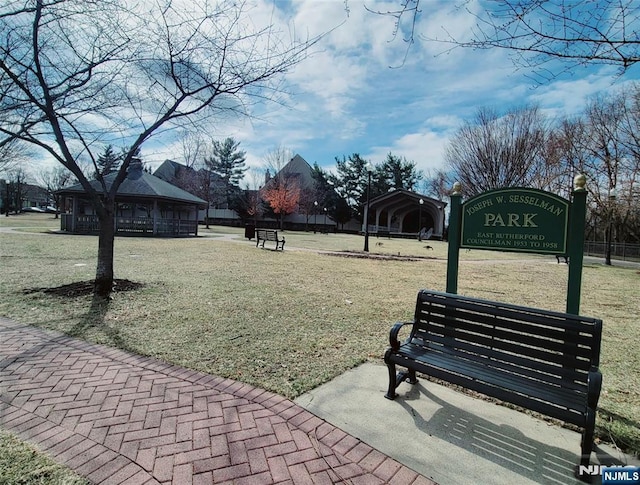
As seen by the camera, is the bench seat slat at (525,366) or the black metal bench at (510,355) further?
the bench seat slat at (525,366)

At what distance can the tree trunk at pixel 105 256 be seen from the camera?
6454 mm

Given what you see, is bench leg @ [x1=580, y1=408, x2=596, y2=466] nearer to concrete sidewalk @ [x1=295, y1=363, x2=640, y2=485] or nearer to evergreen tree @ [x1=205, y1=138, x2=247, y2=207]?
concrete sidewalk @ [x1=295, y1=363, x2=640, y2=485]

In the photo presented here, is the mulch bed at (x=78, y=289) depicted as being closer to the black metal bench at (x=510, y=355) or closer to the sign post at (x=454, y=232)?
the black metal bench at (x=510, y=355)

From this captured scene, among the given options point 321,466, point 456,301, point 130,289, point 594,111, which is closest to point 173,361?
point 321,466

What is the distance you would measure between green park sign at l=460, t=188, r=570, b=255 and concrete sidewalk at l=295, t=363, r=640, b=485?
1.46 metres

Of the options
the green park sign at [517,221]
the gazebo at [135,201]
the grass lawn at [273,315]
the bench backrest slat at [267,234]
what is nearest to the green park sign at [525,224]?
the green park sign at [517,221]

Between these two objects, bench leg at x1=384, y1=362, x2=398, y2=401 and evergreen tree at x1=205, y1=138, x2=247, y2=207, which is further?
evergreen tree at x1=205, y1=138, x2=247, y2=207

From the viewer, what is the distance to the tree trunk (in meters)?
6.45

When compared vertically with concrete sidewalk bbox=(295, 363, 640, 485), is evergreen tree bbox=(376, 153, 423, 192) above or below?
above

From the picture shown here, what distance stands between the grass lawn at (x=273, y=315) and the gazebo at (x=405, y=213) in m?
31.4

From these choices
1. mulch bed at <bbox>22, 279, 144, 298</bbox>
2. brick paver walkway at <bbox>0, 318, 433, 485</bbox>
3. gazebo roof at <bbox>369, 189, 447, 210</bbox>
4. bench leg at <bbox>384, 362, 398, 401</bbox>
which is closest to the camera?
brick paver walkway at <bbox>0, 318, 433, 485</bbox>

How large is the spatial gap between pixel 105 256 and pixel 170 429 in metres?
5.18

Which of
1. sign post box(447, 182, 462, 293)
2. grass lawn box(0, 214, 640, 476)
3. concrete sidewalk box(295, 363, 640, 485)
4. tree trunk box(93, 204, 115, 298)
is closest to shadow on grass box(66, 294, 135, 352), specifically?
grass lawn box(0, 214, 640, 476)

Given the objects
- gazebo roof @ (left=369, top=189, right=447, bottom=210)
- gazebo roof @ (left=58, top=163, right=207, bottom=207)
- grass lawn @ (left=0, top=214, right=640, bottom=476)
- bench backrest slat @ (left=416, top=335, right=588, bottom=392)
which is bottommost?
grass lawn @ (left=0, top=214, right=640, bottom=476)
